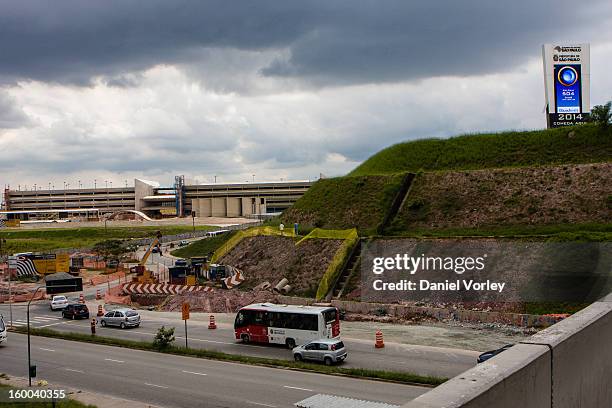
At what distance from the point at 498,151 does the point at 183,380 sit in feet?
167

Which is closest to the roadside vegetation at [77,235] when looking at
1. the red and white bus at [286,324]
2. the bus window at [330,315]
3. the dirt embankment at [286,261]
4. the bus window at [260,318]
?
the dirt embankment at [286,261]

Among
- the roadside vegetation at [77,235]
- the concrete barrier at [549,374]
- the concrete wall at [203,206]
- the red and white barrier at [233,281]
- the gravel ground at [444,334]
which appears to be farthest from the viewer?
the concrete wall at [203,206]

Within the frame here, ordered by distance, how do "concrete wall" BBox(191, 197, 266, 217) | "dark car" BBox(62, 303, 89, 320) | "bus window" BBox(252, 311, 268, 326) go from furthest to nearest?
"concrete wall" BBox(191, 197, 266, 217), "dark car" BBox(62, 303, 89, 320), "bus window" BBox(252, 311, 268, 326)

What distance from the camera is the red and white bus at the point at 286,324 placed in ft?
110

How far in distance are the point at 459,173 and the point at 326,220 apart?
14859mm

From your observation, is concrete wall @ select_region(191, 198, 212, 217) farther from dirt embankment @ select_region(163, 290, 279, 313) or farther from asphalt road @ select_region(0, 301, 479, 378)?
asphalt road @ select_region(0, 301, 479, 378)

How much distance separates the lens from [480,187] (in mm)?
59000

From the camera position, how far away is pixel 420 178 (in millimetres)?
64562

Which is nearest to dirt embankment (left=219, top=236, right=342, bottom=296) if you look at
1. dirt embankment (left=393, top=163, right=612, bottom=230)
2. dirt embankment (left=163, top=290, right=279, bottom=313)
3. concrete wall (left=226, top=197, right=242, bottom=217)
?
dirt embankment (left=163, top=290, right=279, bottom=313)

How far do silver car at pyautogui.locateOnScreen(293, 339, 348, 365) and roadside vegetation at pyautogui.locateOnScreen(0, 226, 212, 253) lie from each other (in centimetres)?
9790

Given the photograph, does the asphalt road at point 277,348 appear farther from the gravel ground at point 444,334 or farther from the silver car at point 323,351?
the gravel ground at point 444,334

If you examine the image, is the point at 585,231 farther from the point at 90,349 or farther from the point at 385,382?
the point at 90,349

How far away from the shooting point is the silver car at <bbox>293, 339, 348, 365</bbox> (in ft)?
97.0

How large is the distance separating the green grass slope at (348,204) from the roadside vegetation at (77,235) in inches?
2648
